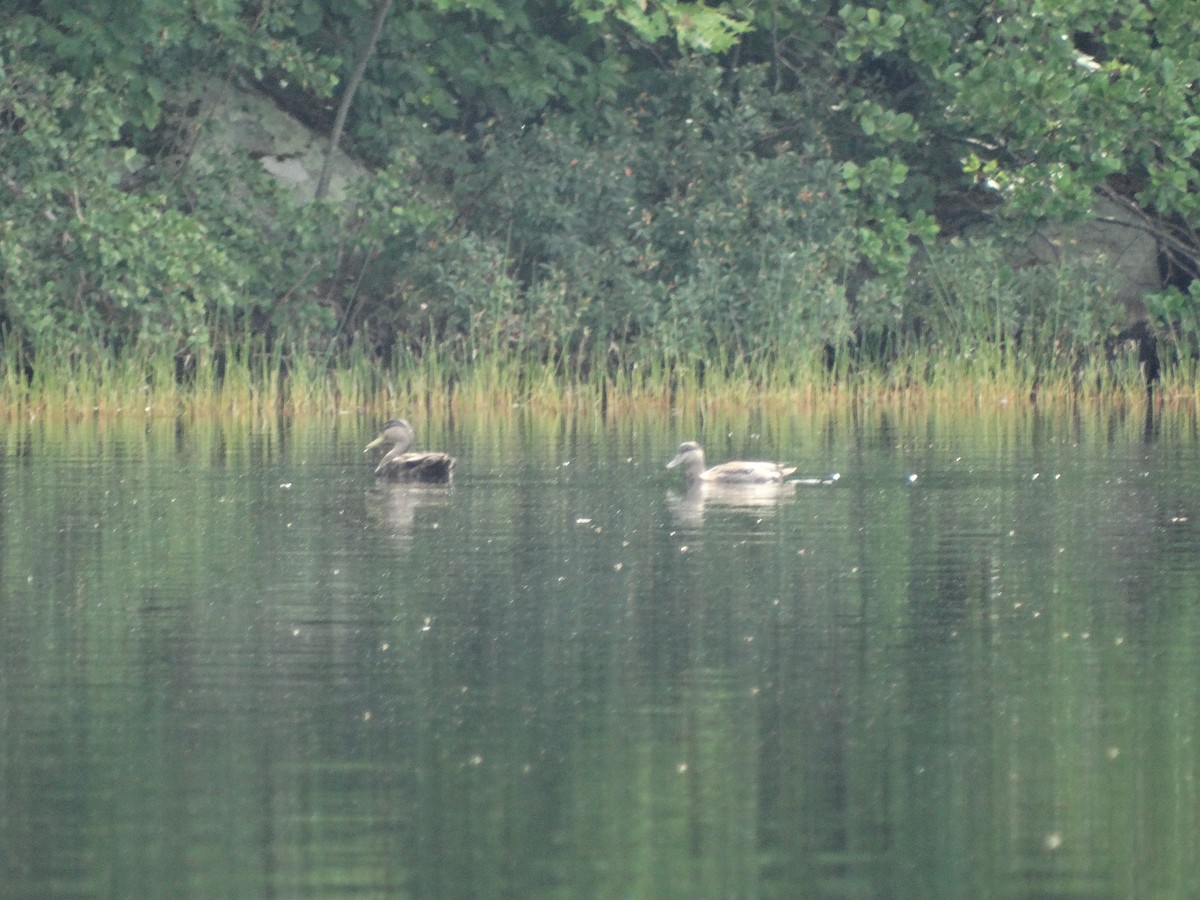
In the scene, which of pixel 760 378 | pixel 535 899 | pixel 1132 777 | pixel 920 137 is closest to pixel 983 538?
pixel 1132 777

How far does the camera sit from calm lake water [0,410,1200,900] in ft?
20.9

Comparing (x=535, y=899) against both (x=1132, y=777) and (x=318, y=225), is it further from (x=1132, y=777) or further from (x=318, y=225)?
(x=318, y=225)

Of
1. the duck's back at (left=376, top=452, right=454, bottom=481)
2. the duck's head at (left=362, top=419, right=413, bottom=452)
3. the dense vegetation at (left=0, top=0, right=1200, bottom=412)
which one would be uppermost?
the dense vegetation at (left=0, top=0, right=1200, bottom=412)

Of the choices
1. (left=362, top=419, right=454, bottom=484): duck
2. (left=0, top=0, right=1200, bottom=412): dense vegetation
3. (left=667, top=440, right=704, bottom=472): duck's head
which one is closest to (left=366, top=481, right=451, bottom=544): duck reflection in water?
(left=362, top=419, right=454, bottom=484): duck

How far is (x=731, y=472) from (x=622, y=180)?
11707 mm

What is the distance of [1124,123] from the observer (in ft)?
90.9

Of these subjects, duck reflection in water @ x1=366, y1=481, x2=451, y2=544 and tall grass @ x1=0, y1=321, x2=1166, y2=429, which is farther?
tall grass @ x1=0, y1=321, x2=1166, y2=429

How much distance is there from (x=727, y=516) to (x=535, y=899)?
349 inches

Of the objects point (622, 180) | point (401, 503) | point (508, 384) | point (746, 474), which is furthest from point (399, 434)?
point (622, 180)

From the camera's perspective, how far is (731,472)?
53.4 ft

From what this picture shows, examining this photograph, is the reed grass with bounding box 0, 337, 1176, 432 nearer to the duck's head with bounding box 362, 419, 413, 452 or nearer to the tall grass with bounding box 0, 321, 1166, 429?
the tall grass with bounding box 0, 321, 1166, 429

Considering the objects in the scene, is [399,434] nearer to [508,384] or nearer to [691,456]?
[691,456]

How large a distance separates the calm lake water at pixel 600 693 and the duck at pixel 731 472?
42 cm

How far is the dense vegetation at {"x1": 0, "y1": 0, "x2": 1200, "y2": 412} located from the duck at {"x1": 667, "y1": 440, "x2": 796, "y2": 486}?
29.2 feet
